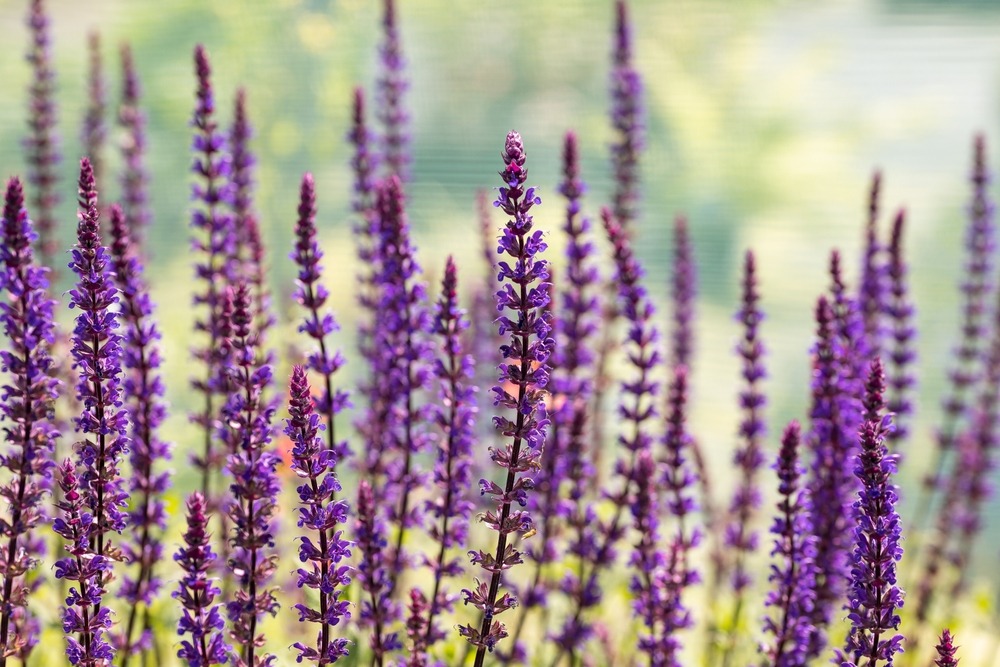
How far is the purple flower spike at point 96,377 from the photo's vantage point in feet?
5.45

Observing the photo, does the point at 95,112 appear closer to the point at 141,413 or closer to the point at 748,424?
the point at 141,413

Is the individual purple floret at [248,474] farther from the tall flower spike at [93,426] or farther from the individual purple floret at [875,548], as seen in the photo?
the individual purple floret at [875,548]

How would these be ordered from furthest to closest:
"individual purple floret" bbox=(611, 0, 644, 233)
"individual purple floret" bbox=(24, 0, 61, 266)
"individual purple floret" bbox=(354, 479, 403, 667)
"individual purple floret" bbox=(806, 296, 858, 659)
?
"individual purple floret" bbox=(611, 0, 644, 233)
"individual purple floret" bbox=(24, 0, 61, 266)
"individual purple floret" bbox=(806, 296, 858, 659)
"individual purple floret" bbox=(354, 479, 403, 667)

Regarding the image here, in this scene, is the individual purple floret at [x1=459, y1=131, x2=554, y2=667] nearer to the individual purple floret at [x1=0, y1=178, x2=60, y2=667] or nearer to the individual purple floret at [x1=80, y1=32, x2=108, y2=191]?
the individual purple floret at [x1=0, y1=178, x2=60, y2=667]

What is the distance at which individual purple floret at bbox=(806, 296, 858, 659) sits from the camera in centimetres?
229

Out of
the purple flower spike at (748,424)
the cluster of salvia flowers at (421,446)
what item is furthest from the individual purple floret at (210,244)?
the purple flower spike at (748,424)

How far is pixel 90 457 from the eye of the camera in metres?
1.74

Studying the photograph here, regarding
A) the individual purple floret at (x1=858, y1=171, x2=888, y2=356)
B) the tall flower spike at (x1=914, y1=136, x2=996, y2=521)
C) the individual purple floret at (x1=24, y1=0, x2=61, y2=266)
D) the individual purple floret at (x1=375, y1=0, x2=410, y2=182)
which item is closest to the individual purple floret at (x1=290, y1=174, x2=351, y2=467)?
the individual purple floret at (x1=375, y1=0, x2=410, y2=182)

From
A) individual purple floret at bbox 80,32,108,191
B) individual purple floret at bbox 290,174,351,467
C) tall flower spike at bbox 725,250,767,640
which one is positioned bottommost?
tall flower spike at bbox 725,250,767,640

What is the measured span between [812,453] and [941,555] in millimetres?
1545

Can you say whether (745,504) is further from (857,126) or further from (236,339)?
(857,126)

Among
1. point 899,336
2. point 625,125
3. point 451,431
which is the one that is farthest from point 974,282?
point 451,431

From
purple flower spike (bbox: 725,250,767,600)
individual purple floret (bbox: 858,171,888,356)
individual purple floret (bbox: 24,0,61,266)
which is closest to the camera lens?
purple flower spike (bbox: 725,250,767,600)

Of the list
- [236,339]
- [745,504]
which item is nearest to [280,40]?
[745,504]
